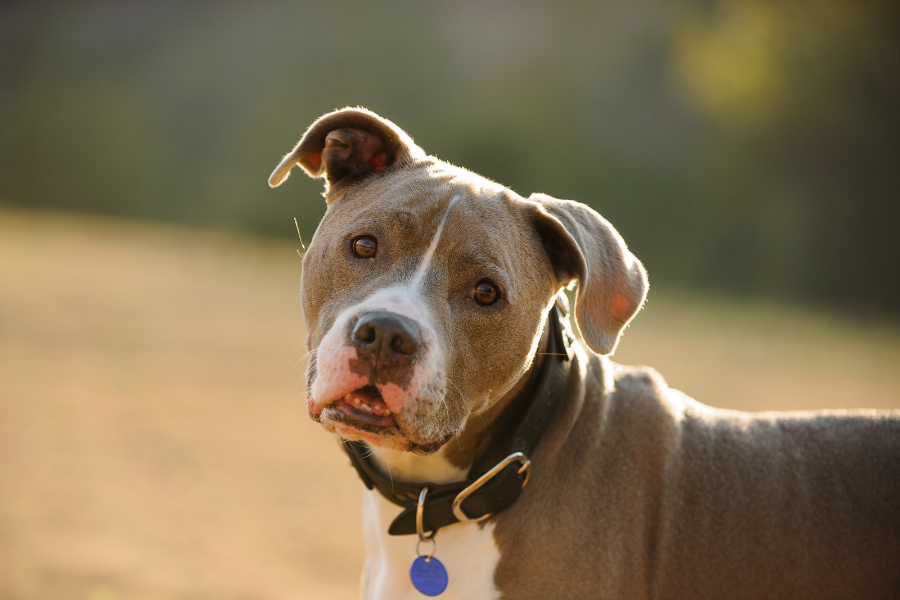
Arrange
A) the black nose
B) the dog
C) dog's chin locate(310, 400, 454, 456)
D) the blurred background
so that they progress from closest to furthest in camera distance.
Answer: the black nose < dog's chin locate(310, 400, 454, 456) < the dog < the blurred background

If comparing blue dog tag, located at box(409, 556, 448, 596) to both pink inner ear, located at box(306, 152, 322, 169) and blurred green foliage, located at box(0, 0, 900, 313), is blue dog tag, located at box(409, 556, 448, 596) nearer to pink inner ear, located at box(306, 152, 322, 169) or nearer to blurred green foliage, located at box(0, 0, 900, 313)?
pink inner ear, located at box(306, 152, 322, 169)

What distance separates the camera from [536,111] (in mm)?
35625

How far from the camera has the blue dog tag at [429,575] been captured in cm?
289

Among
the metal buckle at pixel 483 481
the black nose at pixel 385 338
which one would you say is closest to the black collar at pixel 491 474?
the metal buckle at pixel 483 481

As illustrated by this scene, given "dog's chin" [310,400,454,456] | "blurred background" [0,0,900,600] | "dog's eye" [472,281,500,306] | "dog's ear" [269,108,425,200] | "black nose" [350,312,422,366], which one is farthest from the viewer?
"blurred background" [0,0,900,600]

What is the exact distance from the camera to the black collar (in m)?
2.81

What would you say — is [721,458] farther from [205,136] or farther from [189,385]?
[205,136]

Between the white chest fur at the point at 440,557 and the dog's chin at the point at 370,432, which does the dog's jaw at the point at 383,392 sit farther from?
the white chest fur at the point at 440,557

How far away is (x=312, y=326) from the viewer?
310cm

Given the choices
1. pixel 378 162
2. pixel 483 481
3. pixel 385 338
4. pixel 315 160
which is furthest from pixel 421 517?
pixel 315 160

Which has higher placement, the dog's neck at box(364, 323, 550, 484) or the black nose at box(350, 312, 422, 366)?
the black nose at box(350, 312, 422, 366)

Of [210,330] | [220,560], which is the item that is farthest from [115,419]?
[210,330]

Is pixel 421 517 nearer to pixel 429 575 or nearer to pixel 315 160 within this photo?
pixel 429 575

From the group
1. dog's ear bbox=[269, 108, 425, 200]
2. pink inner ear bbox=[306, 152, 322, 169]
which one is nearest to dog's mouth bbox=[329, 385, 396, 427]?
dog's ear bbox=[269, 108, 425, 200]
